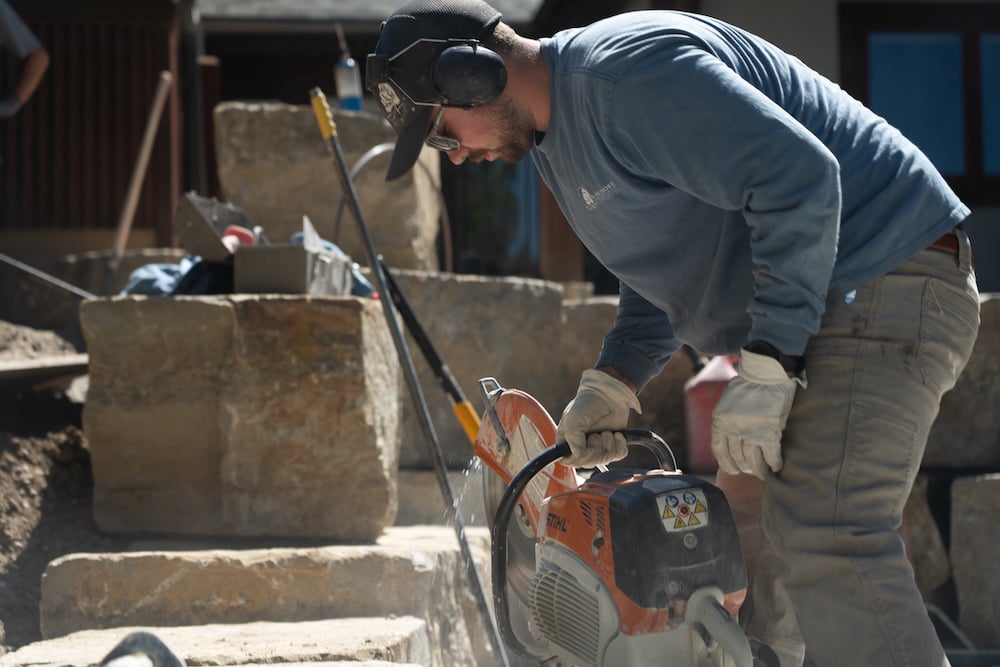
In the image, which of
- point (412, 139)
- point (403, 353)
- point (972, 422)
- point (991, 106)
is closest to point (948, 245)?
point (412, 139)

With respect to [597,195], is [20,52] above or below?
above

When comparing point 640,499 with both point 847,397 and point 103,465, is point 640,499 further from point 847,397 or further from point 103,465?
point 103,465

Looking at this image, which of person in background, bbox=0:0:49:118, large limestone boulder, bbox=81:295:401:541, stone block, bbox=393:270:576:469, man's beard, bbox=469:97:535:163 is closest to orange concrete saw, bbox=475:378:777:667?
man's beard, bbox=469:97:535:163

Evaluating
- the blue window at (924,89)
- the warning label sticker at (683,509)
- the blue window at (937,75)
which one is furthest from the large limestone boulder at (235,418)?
the blue window at (924,89)

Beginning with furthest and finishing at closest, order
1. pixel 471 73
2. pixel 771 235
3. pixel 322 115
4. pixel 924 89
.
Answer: pixel 924 89 < pixel 322 115 < pixel 471 73 < pixel 771 235

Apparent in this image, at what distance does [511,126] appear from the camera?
2.12 meters

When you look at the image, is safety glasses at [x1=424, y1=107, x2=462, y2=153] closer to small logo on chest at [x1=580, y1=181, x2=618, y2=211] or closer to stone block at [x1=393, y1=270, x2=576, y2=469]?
small logo on chest at [x1=580, y1=181, x2=618, y2=211]

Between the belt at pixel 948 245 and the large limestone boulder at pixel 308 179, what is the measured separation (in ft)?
11.2

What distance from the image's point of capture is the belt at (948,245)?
6.52 ft

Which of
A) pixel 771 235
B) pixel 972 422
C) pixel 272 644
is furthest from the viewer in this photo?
pixel 972 422

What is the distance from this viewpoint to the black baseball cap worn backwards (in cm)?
209

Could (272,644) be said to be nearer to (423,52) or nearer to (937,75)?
(423,52)

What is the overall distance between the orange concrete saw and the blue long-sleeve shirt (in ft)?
1.13

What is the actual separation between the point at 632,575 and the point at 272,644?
127 cm
